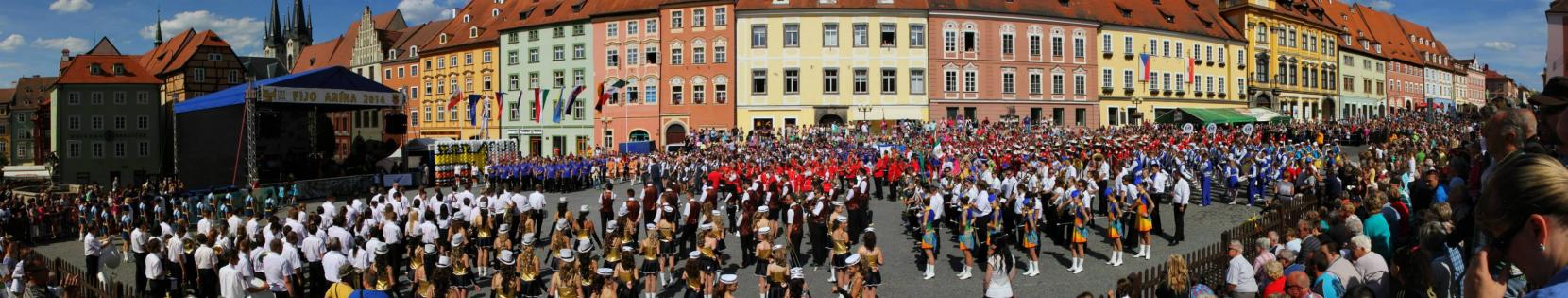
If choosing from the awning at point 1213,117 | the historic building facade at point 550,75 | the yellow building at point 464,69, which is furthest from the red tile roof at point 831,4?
the yellow building at point 464,69

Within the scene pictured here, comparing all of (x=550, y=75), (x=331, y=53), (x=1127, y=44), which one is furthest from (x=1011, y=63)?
(x=331, y=53)

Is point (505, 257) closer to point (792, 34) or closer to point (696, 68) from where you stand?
point (792, 34)

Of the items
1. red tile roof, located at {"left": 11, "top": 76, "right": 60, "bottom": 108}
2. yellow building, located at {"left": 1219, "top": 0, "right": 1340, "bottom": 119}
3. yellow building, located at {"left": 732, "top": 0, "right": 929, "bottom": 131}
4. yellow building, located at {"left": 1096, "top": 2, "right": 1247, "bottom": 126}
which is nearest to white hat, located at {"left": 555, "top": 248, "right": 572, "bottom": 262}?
yellow building, located at {"left": 732, "top": 0, "right": 929, "bottom": 131}

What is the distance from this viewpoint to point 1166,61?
5616 centimetres

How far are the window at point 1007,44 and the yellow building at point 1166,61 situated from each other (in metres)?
6.22

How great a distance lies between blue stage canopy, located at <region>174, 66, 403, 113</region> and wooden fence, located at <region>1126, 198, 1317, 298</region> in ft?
94.1

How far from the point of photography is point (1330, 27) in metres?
68.5

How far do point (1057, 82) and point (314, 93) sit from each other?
37.9m

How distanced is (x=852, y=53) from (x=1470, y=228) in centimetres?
4387

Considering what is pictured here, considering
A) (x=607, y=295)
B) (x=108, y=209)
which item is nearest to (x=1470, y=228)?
(x=607, y=295)

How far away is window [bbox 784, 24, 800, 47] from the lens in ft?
160

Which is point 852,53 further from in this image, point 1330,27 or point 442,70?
point 1330,27

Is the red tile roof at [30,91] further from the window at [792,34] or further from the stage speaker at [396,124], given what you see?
the window at [792,34]

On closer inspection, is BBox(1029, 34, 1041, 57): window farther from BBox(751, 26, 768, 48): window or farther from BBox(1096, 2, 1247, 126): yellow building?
BBox(751, 26, 768, 48): window
